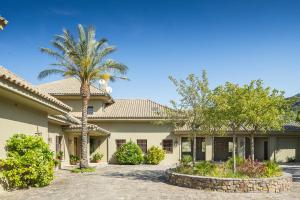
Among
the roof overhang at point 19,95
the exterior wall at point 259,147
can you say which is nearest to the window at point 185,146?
the exterior wall at point 259,147

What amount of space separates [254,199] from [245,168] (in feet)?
11.2

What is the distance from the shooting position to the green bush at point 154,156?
109 ft

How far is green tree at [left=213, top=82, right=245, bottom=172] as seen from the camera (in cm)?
1788

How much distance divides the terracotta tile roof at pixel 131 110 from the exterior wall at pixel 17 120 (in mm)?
16138

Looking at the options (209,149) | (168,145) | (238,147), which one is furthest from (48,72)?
(238,147)

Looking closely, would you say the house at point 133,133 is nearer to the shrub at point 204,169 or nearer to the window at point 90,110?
the window at point 90,110

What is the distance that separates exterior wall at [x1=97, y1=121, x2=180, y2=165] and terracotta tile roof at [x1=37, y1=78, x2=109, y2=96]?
3288 millimetres

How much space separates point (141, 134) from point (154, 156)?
267 cm

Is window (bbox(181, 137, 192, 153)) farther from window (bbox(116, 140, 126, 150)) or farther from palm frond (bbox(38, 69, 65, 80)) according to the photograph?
palm frond (bbox(38, 69, 65, 80))

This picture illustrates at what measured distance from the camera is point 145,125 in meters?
34.8

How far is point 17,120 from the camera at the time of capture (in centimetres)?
1498

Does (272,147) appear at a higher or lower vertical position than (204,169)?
lower

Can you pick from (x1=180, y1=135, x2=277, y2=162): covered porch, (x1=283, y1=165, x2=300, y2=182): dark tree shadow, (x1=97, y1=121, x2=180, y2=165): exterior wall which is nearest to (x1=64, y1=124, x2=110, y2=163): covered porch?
(x1=97, y1=121, x2=180, y2=165): exterior wall

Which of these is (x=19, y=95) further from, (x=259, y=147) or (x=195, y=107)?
(x=259, y=147)
